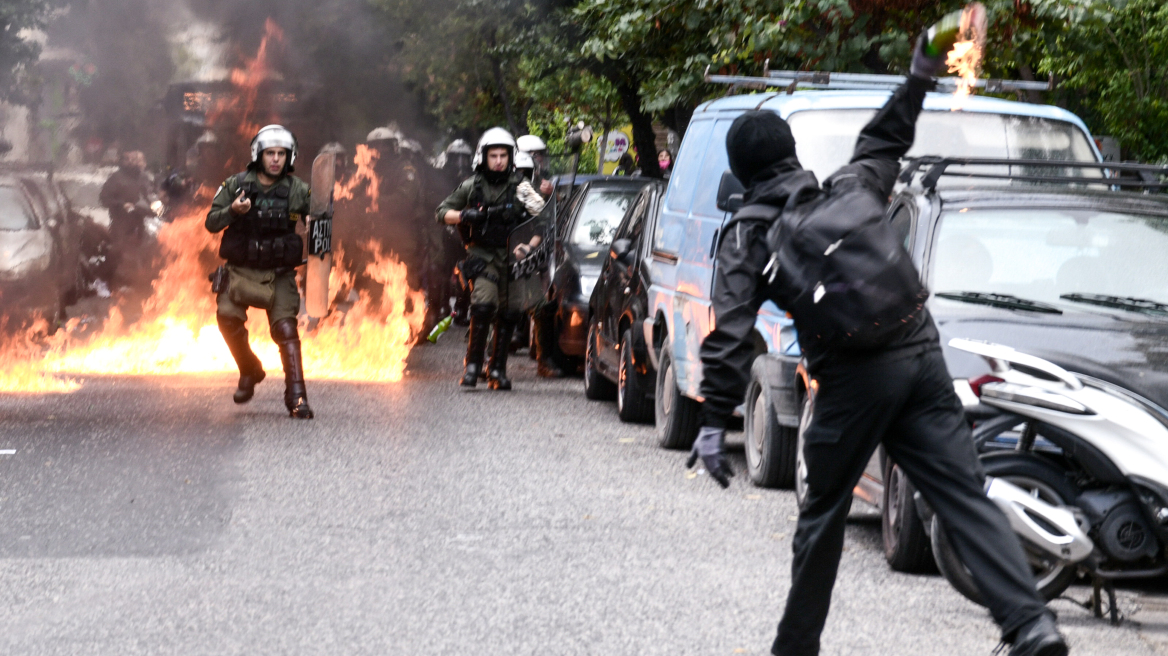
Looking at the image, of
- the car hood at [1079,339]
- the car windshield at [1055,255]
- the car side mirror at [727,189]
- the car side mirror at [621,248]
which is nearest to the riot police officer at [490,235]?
the car side mirror at [621,248]

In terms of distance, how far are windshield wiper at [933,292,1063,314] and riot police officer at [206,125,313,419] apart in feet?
17.9

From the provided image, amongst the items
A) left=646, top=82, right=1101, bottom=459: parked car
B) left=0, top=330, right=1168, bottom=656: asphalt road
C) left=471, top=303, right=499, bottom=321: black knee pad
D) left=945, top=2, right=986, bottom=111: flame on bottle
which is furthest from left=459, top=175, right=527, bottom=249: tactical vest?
left=945, top=2, right=986, bottom=111: flame on bottle

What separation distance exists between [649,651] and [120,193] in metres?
14.5

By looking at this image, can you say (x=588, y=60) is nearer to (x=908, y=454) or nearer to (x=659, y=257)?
(x=659, y=257)

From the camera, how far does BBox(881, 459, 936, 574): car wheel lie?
6352 millimetres

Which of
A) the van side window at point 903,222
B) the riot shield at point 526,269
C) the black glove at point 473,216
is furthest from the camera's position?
the riot shield at point 526,269

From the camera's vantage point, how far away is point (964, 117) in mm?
8938

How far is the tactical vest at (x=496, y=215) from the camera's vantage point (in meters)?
13.1

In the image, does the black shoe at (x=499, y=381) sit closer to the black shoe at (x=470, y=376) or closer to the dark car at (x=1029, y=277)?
the black shoe at (x=470, y=376)

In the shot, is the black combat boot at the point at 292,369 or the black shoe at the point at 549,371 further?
the black shoe at the point at 549,371

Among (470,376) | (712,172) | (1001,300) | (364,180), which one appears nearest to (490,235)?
(470,376)

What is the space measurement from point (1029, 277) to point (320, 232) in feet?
20.6

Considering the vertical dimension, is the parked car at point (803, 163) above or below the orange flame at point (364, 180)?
above

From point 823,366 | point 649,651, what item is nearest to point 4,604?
point 649,651
